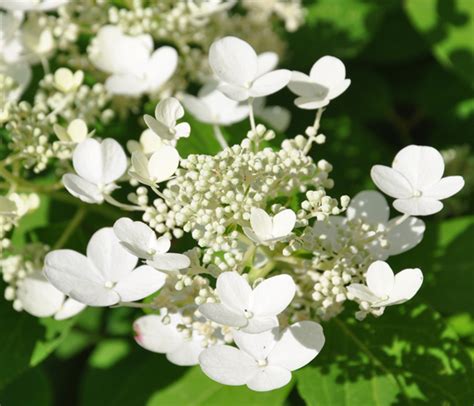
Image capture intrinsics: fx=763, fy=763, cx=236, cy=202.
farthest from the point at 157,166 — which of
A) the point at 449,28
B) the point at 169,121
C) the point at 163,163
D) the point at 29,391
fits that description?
the point at 449,28

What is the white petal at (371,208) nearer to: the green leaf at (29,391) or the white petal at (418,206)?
the white petal at (418,206)

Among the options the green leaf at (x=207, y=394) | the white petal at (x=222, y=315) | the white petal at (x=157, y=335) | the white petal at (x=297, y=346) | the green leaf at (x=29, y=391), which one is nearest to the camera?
the white petal at (x=222, y=315)

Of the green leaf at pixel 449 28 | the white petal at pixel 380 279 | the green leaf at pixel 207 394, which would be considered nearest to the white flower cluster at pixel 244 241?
the white petal at pixel 380 279

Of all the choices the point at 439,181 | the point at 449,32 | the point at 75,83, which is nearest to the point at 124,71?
the point at 75,83

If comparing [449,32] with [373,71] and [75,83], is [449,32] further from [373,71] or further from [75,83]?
[75,83]

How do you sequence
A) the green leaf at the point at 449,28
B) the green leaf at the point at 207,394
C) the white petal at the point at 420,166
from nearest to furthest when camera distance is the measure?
1. the white petal at the point at 420,166
2. the green leaf at the point at 207,394
3. the green leaf at the point at 449,28

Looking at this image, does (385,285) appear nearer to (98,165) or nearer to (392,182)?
(392,182)
